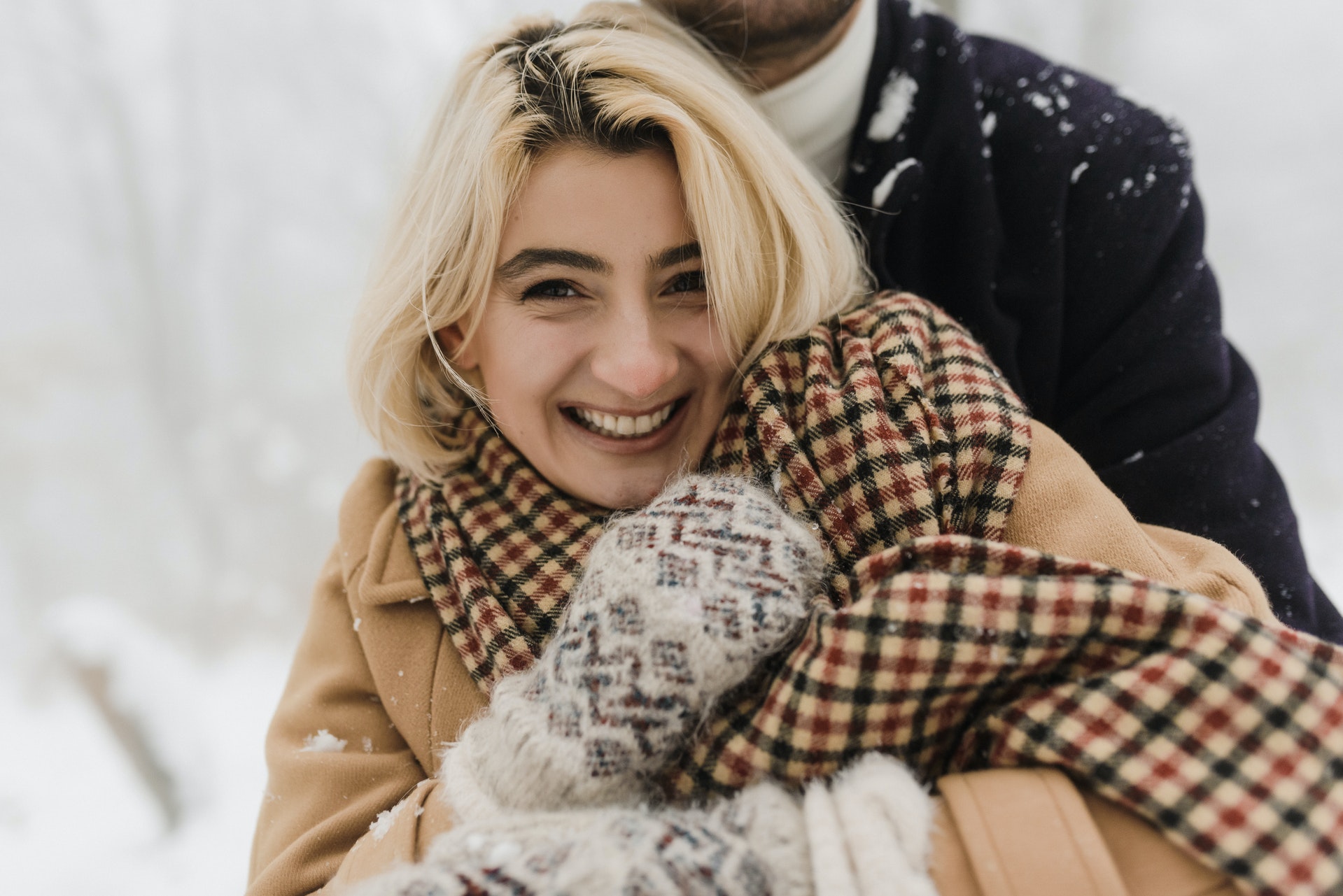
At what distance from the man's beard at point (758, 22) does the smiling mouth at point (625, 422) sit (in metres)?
0.52

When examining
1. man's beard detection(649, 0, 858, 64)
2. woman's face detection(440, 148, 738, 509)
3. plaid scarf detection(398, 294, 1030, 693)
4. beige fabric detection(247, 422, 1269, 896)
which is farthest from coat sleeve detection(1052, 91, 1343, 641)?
woman's face detection(440, 148, 738, 509)

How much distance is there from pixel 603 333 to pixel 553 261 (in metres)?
0.09

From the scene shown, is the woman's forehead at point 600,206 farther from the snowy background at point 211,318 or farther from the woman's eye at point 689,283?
the snowy background at point 211,318

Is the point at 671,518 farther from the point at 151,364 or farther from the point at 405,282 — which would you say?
the point at 151,364

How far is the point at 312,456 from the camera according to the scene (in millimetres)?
2004

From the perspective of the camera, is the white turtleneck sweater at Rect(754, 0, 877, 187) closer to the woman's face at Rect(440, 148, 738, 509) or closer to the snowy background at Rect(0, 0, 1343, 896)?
the woman's face at Rect(440, 148, 738, 509)

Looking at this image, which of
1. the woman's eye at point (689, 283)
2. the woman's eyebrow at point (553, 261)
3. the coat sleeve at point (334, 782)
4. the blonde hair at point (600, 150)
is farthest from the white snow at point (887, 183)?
the coat sleeve at point (334, 782)

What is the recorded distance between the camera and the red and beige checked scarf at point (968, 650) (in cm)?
66

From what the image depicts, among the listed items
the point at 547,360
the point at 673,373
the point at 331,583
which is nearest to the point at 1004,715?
the point at 673,373

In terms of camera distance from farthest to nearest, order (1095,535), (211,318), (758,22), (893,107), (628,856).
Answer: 1. (211,318)
2. (893,107)
3. (758,22)
4. (1095,535)
5. (628,856)

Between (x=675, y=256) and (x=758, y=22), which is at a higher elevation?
(x=758, y=22)

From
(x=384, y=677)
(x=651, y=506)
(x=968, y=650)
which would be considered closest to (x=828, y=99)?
(x=651, y=506)

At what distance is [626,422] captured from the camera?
105 centimetres

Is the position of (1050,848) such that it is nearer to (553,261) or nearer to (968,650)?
(968,650)
